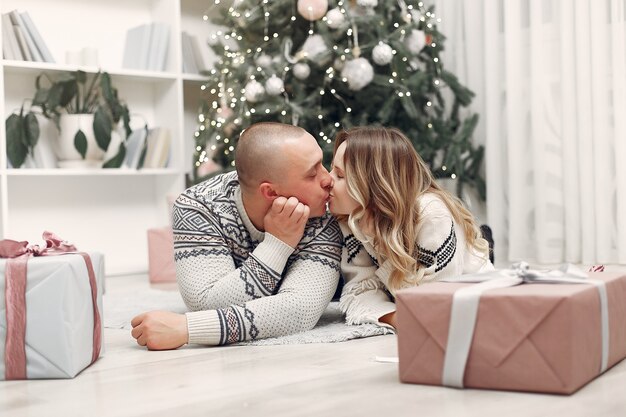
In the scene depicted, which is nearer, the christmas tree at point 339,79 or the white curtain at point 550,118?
the white curtain at point 550,118

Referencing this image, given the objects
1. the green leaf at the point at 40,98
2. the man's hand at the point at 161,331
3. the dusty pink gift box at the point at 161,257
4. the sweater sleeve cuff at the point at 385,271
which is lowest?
the dusty pink gift box at the point at 161,257

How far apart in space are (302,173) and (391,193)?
21 cm

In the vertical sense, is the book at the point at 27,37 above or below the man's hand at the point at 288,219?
above

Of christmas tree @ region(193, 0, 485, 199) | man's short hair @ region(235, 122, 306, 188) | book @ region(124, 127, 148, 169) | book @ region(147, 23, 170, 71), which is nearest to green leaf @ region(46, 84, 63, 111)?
book @ region(124, 127, 148, 169)

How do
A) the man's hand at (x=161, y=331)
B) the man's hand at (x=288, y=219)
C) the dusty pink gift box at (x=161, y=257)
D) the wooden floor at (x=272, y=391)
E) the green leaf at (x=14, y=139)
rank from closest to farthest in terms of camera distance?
the wooden floor at (x=272, y=391), the man's hand at (x=161, y=331), the man's hand at (x=288, y=219), the dusty pink gift box at (x=161, y=257), the green leaf at (x=14, y=139)

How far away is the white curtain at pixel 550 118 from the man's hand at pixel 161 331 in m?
2.17

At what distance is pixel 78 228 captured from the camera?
4.46 meters

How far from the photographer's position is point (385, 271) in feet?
7.11

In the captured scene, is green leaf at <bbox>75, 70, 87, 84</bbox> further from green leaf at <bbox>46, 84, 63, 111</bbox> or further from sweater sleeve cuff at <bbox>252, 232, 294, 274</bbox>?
sweater sleeve cuff at <bbox>252, 232, 294, 274</bbox>

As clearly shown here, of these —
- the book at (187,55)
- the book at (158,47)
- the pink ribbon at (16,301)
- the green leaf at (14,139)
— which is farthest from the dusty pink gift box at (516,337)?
the book at (187,55)

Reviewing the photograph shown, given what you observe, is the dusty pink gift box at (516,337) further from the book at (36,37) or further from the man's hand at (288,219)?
the book at (36,37)

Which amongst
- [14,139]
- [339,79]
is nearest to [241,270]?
[339,79]

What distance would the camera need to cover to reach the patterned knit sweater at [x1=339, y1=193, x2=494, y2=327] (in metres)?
2.08

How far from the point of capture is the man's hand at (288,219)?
6.81ft
